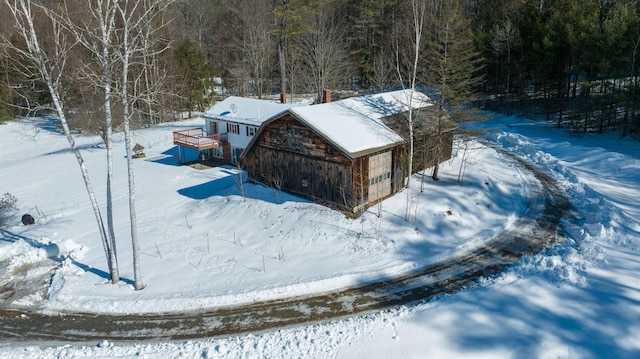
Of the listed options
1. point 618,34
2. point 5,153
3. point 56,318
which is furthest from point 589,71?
point 5,153

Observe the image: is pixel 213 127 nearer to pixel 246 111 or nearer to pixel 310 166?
pixel 246 111

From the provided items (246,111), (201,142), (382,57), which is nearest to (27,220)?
(201,142)

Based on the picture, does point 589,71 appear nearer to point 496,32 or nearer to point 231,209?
point 496,32

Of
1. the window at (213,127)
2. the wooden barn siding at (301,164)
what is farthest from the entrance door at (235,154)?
the wooden barn siding at (301,164)

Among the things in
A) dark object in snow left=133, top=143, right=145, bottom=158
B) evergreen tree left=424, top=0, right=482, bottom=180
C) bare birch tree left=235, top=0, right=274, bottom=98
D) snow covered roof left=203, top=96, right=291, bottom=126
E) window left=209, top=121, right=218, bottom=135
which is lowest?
dark object in snow left=133, top=143, right=145, bottom=158

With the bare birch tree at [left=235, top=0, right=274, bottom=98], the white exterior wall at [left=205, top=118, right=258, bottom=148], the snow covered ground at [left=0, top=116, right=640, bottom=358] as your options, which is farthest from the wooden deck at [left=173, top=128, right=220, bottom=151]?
the bare birch tree at [left=235, top=0, right=274, bottom=98]

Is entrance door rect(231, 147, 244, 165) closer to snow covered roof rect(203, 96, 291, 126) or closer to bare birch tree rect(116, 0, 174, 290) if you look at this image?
snow covered roof rect(203, 96, 291, 126)
